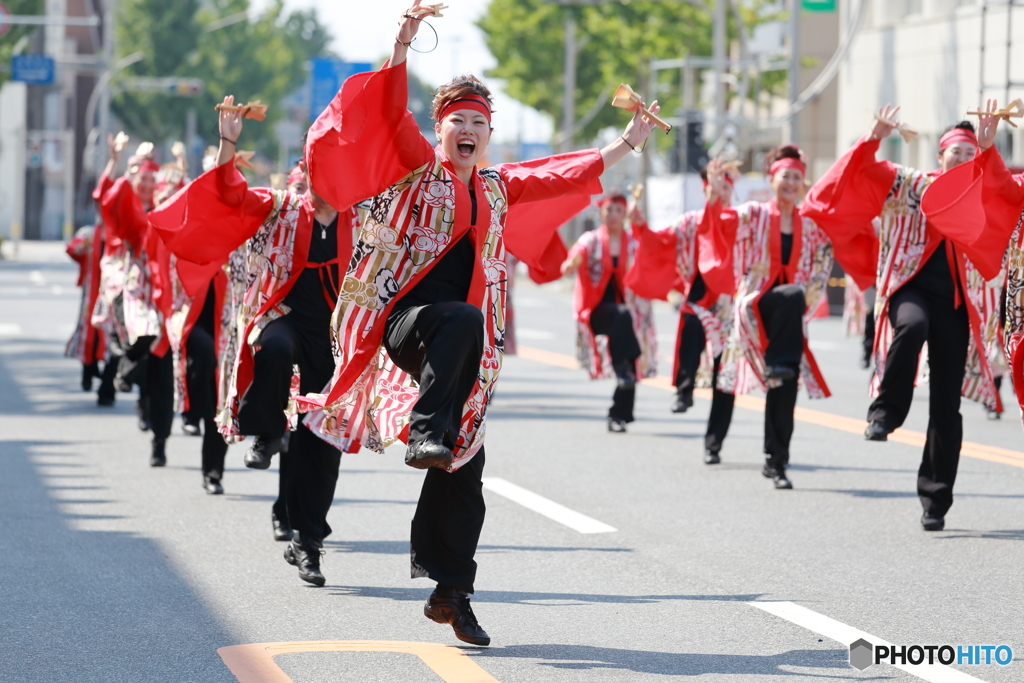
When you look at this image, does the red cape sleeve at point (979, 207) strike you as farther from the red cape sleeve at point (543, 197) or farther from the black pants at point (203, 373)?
the black pants at point (203, 373)

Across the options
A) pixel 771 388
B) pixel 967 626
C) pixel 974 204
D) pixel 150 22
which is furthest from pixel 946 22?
pixel 150 22

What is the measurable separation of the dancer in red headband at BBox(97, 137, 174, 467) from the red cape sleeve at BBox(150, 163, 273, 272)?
10.7 ft

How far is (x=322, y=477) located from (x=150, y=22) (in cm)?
6230

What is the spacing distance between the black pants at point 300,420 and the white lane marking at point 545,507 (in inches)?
66.7

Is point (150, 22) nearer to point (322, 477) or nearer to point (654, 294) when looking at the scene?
point (654, 294)

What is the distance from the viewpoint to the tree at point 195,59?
6581 centimetres

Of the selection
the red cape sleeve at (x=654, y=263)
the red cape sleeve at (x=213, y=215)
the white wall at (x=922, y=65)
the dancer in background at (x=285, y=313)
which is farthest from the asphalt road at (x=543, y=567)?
the white wall at (x=922, y=65)

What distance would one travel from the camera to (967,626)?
5598 mm

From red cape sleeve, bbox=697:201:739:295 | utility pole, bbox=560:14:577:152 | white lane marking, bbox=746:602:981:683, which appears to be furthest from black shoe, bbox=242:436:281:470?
utility pole, bbox=560:14:577:152

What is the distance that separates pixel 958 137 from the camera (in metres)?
7.50

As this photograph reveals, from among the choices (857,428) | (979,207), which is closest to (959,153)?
(979,207)

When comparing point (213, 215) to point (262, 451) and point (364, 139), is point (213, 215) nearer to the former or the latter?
point (262, 451)

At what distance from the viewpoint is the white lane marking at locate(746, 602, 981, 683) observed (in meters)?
4.94

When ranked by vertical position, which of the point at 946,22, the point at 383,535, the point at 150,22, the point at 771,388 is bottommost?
the point at 383,535
